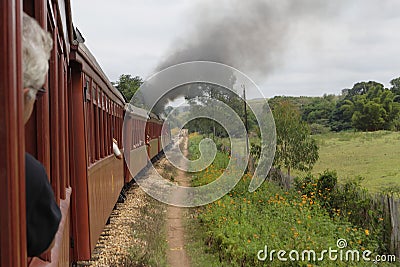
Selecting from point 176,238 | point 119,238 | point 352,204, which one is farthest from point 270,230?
point 119,238

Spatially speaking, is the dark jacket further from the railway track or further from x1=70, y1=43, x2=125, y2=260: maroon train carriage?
the railway track

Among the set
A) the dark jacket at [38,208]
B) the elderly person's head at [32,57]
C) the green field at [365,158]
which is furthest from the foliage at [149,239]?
the elderly person's head at [32,57]

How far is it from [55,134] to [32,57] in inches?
56.9

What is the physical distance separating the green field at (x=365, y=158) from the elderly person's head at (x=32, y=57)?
11310 millimetres

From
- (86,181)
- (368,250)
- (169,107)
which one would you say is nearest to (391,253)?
(368,250)

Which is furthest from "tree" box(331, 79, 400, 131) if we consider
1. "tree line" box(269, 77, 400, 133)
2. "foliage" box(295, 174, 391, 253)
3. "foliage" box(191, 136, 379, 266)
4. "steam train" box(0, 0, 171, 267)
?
"steam train" box(0, 0, 171, 267)

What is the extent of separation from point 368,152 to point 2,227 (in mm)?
23936

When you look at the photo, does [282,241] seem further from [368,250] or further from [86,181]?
[86,181]

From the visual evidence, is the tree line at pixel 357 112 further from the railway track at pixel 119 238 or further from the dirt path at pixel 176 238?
the railway track at pixel 119 238

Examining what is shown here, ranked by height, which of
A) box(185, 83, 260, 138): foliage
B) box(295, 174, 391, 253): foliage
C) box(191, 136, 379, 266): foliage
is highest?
box(185, 83, 260, 138): foliage

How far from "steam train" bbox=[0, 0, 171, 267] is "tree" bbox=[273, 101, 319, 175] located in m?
6.71

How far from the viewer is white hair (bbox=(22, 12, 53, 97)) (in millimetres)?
1237

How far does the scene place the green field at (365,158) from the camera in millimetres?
16022

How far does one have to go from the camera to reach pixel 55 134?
8.64ft
